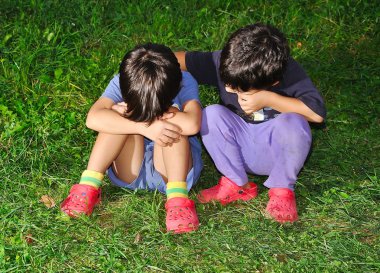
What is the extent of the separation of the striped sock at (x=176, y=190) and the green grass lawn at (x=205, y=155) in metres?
0.18

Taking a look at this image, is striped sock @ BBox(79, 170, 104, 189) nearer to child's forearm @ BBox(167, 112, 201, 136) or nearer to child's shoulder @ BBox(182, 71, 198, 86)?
child's forearm @ BBox(167, 112, 201, 136)

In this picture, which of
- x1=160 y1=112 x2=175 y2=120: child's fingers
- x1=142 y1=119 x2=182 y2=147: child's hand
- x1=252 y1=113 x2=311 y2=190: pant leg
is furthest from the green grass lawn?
x1=160 y1=112 x2=175 y2=120: child's fingers

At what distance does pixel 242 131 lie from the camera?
4.06 m

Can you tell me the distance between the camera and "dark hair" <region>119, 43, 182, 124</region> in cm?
367

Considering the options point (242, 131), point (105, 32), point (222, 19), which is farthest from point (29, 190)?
point (222, 19)

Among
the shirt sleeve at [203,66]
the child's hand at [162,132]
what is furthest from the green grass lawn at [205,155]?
the shirt sleeve at [203,66]

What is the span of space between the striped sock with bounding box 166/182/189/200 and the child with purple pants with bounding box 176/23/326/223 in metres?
0.27

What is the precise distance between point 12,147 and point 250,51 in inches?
68.9

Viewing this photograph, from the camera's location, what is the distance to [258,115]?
13.4ft

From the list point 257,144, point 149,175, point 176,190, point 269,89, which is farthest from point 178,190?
point 269,89

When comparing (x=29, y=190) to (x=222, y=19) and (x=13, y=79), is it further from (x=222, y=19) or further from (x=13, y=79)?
(x=222, y=19)

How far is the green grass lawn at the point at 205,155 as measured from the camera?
3.68m

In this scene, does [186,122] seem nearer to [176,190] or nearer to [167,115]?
[167,115]

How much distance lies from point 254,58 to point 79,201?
125cm
